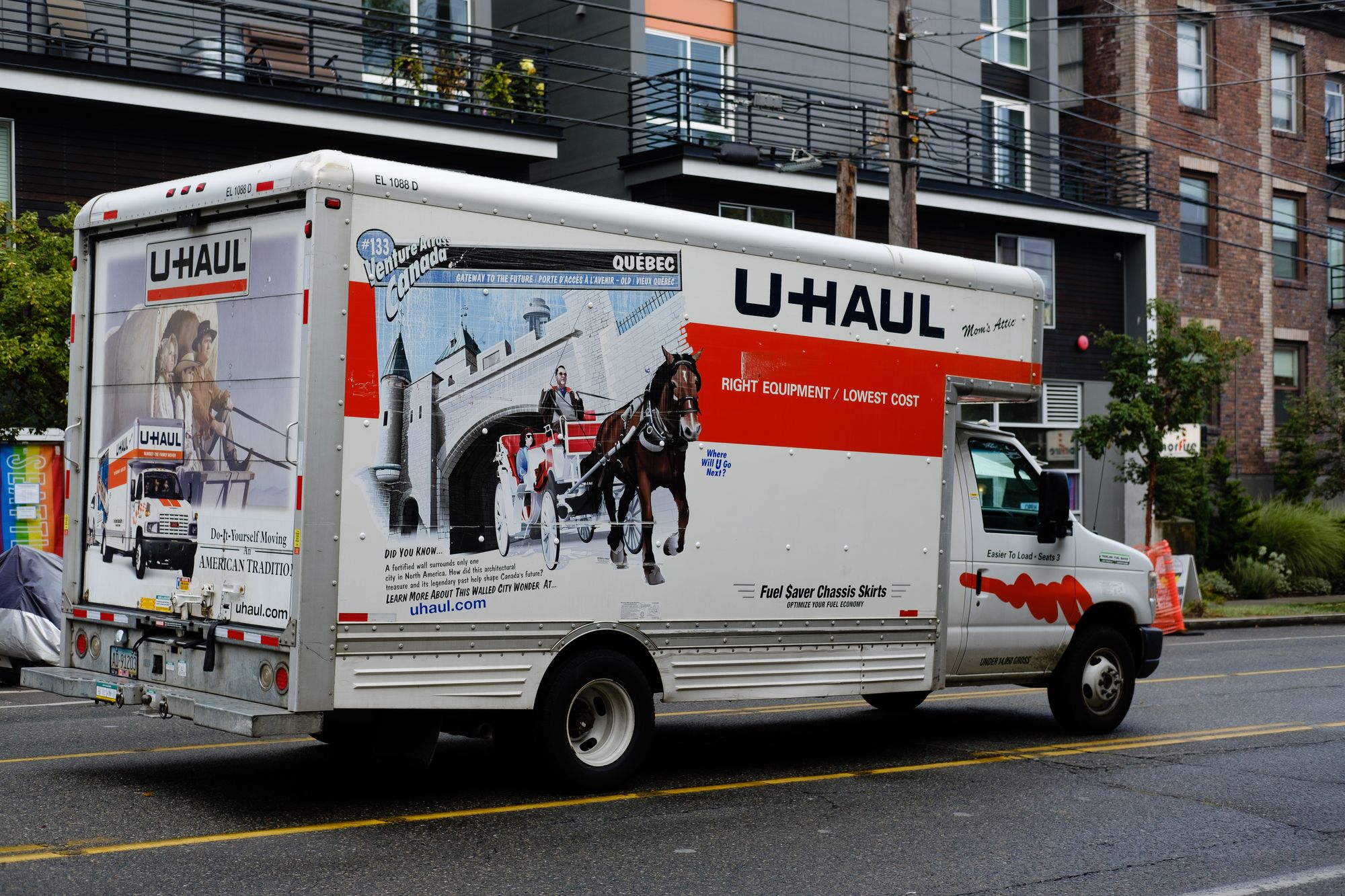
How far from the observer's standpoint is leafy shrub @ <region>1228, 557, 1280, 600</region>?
27.8m

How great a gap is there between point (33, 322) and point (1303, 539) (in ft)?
78.4

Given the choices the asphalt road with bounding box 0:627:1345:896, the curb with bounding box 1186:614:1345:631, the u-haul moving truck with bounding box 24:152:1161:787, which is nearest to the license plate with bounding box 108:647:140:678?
the u-haul moving truck with bounding box 24:152:1161:787

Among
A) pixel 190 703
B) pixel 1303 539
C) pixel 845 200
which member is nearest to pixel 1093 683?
pixel 190 703

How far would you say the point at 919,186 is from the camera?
27.0 m

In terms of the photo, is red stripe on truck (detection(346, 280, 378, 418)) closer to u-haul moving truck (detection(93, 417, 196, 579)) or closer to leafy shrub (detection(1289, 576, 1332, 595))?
u-haul moving truck (detection(93, 417, 196, 579))

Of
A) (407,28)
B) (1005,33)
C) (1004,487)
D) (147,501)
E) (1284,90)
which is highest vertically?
(1005,33)

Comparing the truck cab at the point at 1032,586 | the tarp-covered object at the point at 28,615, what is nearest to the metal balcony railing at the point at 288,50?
the tarp-covered object at the point at 28,615

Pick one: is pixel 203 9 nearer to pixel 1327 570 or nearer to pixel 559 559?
pixel 559 559

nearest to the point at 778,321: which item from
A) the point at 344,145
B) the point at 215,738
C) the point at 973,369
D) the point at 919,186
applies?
the point at 973,369

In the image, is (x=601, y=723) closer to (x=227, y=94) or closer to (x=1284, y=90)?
(x=227, y=94)

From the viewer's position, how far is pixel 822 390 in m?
9.34

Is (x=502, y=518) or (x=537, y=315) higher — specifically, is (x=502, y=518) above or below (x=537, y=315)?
below

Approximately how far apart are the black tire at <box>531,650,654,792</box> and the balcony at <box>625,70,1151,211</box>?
13247 mm

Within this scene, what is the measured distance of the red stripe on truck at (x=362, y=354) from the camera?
7.41 m
